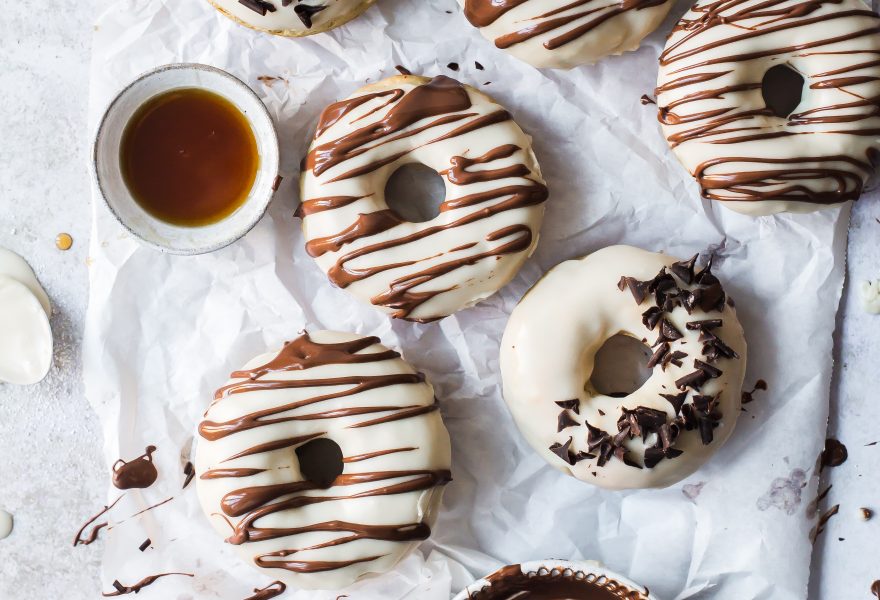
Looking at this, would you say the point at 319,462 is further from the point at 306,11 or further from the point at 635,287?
the point at 306,11

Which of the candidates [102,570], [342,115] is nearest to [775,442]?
[342,115]

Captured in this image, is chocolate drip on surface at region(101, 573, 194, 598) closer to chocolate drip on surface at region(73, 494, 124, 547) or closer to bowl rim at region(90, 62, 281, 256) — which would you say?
chocolate drip on surface at region(73, 494, 124, 547)

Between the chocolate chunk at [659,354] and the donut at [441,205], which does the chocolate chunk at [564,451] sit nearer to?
the chocolate chunk at [659,354]

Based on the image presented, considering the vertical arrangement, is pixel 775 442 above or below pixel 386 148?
below

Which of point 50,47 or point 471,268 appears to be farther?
point 50,47

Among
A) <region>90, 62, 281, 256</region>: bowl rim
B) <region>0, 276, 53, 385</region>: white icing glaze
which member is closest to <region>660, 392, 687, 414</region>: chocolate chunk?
<region>90, 62, 281, 256</region>: bowl rim

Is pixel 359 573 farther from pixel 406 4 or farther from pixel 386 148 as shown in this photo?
pixel 406 4
